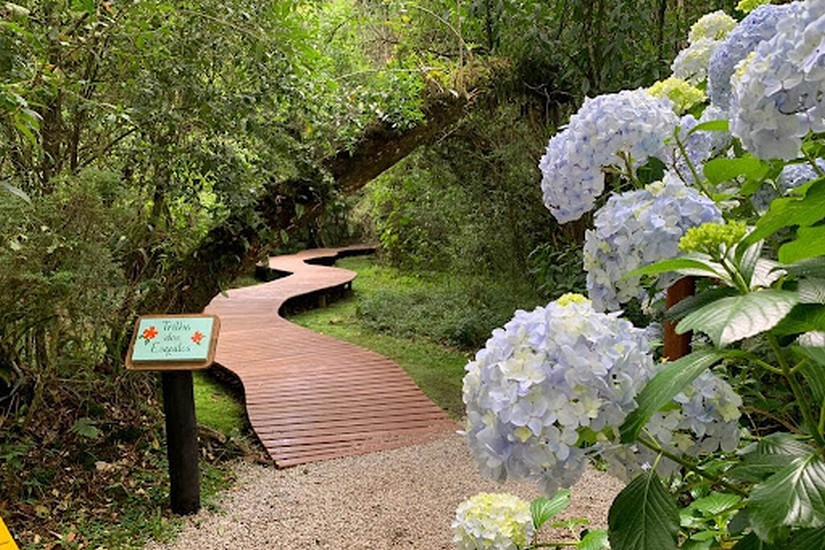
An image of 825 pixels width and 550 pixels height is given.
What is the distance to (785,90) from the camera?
1.95 feet

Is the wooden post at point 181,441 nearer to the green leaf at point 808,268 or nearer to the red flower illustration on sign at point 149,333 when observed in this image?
the red flower illustration on sign at point 149,333

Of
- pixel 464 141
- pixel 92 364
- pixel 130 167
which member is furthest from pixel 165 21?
pixel 464 141

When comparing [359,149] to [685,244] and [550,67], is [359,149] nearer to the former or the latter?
[550,67]

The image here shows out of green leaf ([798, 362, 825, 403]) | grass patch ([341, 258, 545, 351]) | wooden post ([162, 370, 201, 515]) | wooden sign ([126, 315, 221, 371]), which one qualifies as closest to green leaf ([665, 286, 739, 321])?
green leaf ([798, 362, 825, 403])

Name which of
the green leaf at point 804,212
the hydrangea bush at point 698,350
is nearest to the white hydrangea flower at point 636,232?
the hydrangea bush at point 698,350

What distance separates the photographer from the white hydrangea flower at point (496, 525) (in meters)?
1.27

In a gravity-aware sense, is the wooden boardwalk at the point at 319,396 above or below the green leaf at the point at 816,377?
below

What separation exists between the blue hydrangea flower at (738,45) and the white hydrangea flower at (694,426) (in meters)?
0.41

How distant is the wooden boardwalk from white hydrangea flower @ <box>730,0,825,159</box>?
342 cm

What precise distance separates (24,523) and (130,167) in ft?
5.48

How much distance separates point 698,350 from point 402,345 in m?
6.09

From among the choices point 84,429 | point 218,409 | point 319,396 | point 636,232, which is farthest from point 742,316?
point 218,409

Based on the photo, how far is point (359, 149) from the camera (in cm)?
454

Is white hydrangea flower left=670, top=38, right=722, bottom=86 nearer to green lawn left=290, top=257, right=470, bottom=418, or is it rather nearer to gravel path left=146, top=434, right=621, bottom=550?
gravel path left=146, top=434, right=621, bottom=550
